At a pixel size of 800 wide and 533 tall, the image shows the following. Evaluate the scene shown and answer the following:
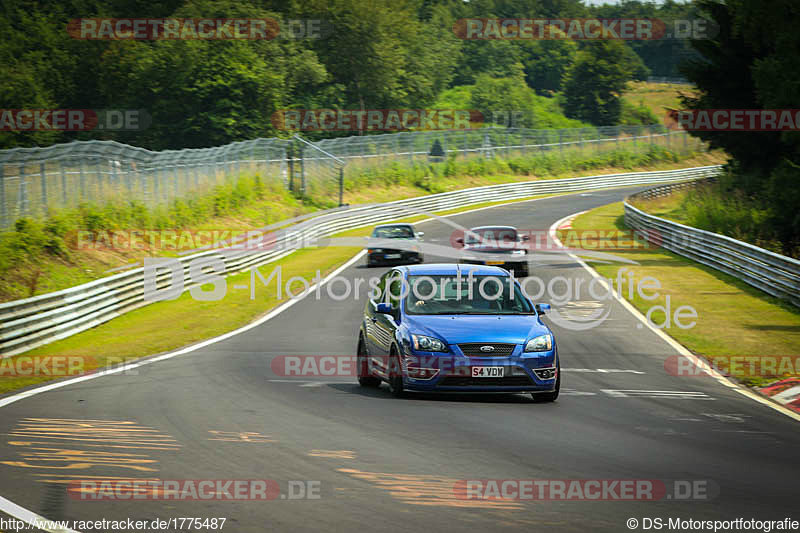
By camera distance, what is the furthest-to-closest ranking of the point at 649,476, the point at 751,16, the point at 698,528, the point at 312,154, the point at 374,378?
the point at 312,154, the point at 751,16, the point at 374,378, the point at 649,476, the point at 698,528

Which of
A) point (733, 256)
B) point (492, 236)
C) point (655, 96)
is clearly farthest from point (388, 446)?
point (655, 96)

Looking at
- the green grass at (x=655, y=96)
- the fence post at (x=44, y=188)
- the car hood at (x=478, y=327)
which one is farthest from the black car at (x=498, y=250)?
the green grass at (x=655, y=96)

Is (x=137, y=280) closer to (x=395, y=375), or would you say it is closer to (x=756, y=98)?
(x=395, y=375)

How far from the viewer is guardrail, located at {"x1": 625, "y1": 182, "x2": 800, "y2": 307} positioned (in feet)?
76.6

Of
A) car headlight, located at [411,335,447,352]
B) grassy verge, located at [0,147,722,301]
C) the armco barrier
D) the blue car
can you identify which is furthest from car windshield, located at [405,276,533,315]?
grassy verge, located at [0,147,722,301]

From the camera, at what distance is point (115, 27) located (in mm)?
79375

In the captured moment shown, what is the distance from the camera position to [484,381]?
11.3m

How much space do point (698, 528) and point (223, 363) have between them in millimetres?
10381

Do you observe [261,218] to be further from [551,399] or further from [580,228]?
[551,399]

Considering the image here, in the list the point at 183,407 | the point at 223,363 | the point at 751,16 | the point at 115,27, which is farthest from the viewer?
the point at 115,27

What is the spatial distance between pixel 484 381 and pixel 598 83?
10549cm

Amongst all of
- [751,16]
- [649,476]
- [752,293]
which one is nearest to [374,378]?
[649,476]

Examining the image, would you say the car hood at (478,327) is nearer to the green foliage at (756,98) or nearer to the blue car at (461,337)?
the blue car at (461,337)

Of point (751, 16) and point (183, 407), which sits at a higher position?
point (751, 16)
